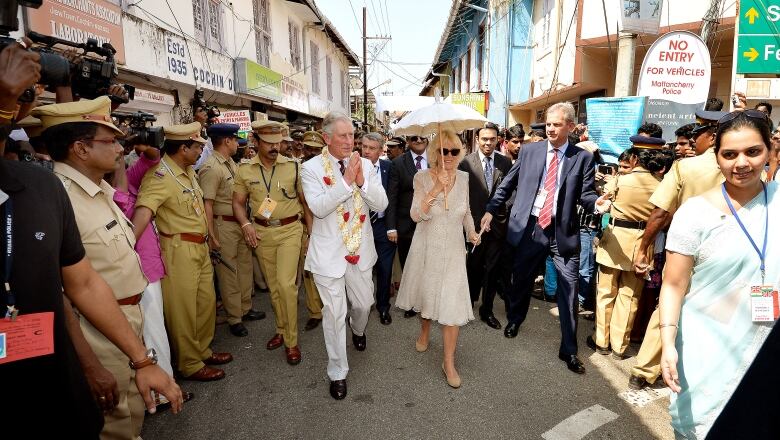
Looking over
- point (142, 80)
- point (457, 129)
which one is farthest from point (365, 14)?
point (457, 129)

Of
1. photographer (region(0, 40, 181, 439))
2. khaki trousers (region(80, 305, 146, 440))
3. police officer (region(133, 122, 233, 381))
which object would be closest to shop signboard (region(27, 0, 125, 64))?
police officer (region(133, 122, 233, 381))

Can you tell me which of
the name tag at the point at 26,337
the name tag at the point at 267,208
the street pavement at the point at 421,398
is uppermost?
the name tag at the point at 267,208

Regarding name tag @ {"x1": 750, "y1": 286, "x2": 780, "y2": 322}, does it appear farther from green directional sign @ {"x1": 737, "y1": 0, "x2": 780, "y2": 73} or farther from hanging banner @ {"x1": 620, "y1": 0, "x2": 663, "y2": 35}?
green directional sign @ {"x1": 737, "y1": 0, "x2": 780, "y2": 73}

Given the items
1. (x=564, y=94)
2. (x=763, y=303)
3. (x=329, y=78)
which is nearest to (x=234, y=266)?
(x=763, y=303)

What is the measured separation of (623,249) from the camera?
12.2ft

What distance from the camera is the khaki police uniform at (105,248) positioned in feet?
6.84

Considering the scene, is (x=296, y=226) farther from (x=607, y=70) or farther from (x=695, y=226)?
(x=607, y=70)

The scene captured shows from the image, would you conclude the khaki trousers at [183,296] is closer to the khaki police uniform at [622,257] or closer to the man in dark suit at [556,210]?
the man in dark suit at [556,210]

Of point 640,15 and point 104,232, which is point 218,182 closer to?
point 104,232

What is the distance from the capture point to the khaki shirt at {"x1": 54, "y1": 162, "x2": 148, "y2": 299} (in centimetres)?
211

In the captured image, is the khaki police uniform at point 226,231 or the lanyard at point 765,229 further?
the khaki police uniform at point 226,231

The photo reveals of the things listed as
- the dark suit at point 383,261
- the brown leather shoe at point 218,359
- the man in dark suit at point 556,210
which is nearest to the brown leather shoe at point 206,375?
the brown leather shoe at point 218,359

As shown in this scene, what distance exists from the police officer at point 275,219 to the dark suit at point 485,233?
1.79 meters

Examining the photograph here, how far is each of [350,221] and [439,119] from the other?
1077 millimetres
